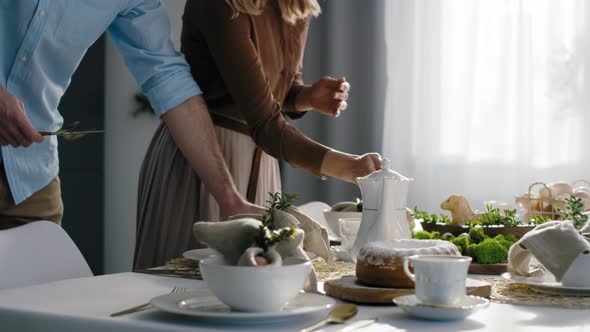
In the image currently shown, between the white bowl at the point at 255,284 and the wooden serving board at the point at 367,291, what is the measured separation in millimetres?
143

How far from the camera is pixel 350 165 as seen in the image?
1.60 m

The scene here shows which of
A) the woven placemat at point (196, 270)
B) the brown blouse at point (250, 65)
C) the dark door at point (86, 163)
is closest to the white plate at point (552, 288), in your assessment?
the woven placemat at point (196, 270)

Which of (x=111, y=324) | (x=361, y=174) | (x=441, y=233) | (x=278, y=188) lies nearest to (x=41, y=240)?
(x=111, y=324)

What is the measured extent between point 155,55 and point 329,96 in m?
0.55

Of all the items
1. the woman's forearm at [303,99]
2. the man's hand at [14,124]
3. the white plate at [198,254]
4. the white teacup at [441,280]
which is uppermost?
the woman's forearm at [303,99]

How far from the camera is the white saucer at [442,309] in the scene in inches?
31.3

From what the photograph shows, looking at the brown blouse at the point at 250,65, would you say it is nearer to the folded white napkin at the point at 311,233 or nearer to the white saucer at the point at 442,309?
the folded white napkin at the point at 311,233

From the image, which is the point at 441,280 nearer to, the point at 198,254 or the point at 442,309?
the point at 442,309

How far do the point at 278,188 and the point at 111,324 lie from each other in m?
1.37

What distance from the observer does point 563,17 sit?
11.3ft

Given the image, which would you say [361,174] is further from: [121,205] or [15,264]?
[121,205]

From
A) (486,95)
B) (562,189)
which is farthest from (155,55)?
(486,95)

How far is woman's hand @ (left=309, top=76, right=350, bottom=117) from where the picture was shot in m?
2.04

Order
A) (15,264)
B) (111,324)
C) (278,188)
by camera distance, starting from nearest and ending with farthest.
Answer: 1. (111,324)
2. (15,264)
3. (278,188)
